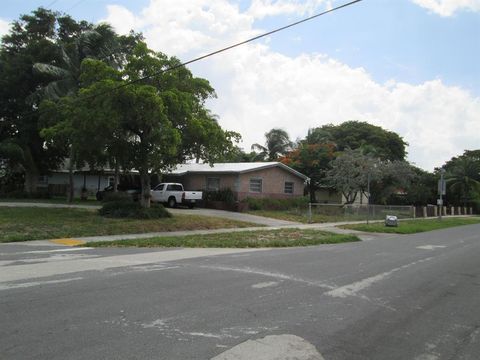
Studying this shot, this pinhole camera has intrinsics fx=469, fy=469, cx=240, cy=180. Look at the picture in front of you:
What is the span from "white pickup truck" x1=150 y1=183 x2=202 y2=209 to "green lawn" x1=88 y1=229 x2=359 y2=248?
439 inches

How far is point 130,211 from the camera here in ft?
71.4

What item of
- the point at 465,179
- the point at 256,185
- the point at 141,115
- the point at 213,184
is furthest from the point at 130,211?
the point at 465,179

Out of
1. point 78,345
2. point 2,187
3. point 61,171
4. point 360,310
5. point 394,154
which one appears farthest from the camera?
point 394,154

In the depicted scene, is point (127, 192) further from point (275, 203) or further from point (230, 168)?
point (275, 203)

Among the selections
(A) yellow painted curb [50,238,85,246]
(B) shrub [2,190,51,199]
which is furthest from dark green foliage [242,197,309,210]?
(A) yellow painted curb [50,238,85,246]

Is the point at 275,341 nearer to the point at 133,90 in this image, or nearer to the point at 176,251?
the point at 176,251

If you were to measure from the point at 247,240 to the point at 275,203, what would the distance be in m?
16.6

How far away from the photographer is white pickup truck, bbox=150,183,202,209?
3167 cm

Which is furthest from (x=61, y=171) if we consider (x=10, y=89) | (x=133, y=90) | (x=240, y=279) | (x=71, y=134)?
(x=240, y=279)

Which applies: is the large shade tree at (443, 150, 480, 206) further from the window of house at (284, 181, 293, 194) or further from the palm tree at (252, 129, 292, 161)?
the window of house at (284, 181, 293, 194)

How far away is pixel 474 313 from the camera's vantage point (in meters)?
7.37

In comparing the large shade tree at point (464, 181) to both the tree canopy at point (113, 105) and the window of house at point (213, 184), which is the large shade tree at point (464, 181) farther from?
the tree canopy at point (113, 105)

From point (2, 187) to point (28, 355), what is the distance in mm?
37658

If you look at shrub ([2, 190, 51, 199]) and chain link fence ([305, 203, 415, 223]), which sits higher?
shrub ([2, 190, 51, 199])
